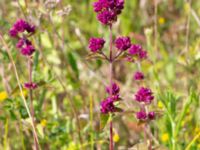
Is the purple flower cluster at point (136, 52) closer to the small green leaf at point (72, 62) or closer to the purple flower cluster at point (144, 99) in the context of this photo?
the purple flower cluster at point (144, 99)

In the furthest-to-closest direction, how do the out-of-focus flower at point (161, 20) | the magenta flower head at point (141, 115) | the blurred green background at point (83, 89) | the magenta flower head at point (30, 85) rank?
the out-of-focus flower at point (161, 20), the blurred green background at point (83, 89), the magenta flower head at point (30, 85), the magenta flower head at point (141, 115)

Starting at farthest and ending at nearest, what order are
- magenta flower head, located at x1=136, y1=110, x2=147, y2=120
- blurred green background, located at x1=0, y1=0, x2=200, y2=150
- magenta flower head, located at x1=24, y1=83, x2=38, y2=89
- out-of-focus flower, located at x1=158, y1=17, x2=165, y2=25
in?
out-of-focus flower, located at x1=158, y1=17, x2=165, y2=25, blurred green background, located at x1=0, y1=0, x2=200, y2=150, magenta flower head, located at x1=24, y1=83, x2=38, y2=89, magenta flower head, located at x1=136, y1=110, x2=147, y2=120

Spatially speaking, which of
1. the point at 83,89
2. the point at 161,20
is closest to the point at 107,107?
the point at 83,89

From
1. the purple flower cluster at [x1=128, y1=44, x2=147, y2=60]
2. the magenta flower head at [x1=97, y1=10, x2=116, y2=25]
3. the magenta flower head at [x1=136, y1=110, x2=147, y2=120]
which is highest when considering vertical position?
the magenta flower head at [x1=97, y1=10, x2=116, y2=25]

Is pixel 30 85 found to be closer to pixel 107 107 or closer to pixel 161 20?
pixel 107 107

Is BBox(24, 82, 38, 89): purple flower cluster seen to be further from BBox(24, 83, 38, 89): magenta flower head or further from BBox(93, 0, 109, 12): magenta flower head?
BBox(93, 0, 109, 12): magenta flower head

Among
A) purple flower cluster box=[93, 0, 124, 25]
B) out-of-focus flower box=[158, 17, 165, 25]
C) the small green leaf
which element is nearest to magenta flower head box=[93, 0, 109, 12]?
purple flower cluster box=[93, 0, 124, 25]

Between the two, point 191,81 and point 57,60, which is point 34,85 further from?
point 191,81

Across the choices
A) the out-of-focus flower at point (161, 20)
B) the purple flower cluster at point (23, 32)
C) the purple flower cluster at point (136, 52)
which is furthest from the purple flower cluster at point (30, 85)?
the out-of-focus flower at point (161, 20)

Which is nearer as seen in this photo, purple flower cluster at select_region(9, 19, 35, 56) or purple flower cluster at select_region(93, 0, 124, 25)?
purple flower cluster at select_region(93, 0, 124, 25)

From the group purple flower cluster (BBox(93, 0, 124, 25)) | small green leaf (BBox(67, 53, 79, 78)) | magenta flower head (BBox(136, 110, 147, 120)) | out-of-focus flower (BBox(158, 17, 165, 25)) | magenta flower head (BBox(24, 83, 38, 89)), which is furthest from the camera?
out-of-focus flower (BBox(158, 17, 165, 25))
